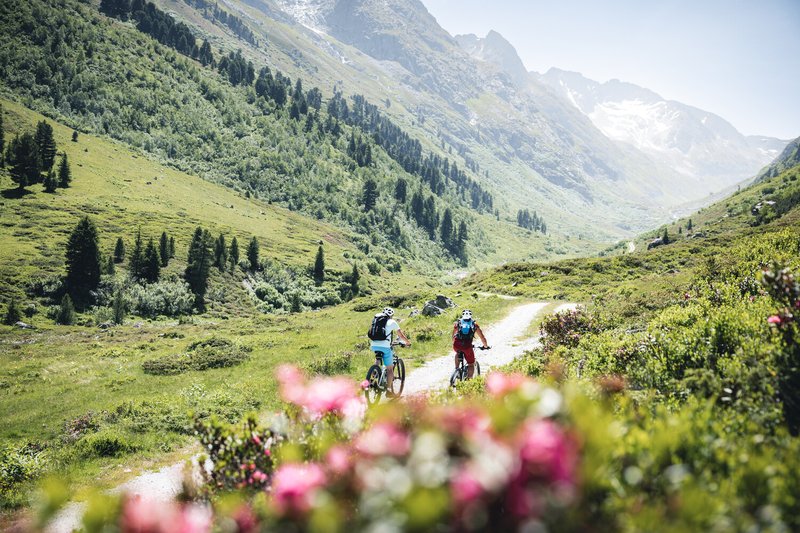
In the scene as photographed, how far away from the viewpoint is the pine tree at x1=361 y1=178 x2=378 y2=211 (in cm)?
13879

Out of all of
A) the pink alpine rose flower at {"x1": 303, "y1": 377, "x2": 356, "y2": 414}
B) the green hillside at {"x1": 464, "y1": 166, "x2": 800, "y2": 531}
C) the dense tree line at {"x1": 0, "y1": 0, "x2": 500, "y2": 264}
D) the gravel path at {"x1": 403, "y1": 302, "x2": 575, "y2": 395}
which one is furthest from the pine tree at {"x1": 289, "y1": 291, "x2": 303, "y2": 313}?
the pink alpine rose flower at {"x1": 303, "y1": 377, "x2": 356, "y2": 414}

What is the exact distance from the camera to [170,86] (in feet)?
449

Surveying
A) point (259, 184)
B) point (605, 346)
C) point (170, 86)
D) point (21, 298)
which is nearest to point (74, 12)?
point (170, 86)

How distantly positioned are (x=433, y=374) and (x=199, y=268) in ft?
173

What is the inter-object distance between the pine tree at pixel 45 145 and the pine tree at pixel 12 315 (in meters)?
50.8

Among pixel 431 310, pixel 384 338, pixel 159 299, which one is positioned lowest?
pixel 159 299

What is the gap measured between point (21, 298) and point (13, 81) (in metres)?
103

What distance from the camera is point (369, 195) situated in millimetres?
140000

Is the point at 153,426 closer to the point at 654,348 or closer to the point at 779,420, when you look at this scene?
the point at 654,348

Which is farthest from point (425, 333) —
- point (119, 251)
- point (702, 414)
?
point (119, 251)

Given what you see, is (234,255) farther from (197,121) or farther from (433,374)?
(197,121)

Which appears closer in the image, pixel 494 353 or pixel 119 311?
pixel 494 353

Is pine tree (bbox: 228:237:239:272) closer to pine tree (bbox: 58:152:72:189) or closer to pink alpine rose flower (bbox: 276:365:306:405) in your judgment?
pine tree (bbox: 58:152:72:189)

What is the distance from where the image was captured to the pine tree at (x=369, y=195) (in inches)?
5464
